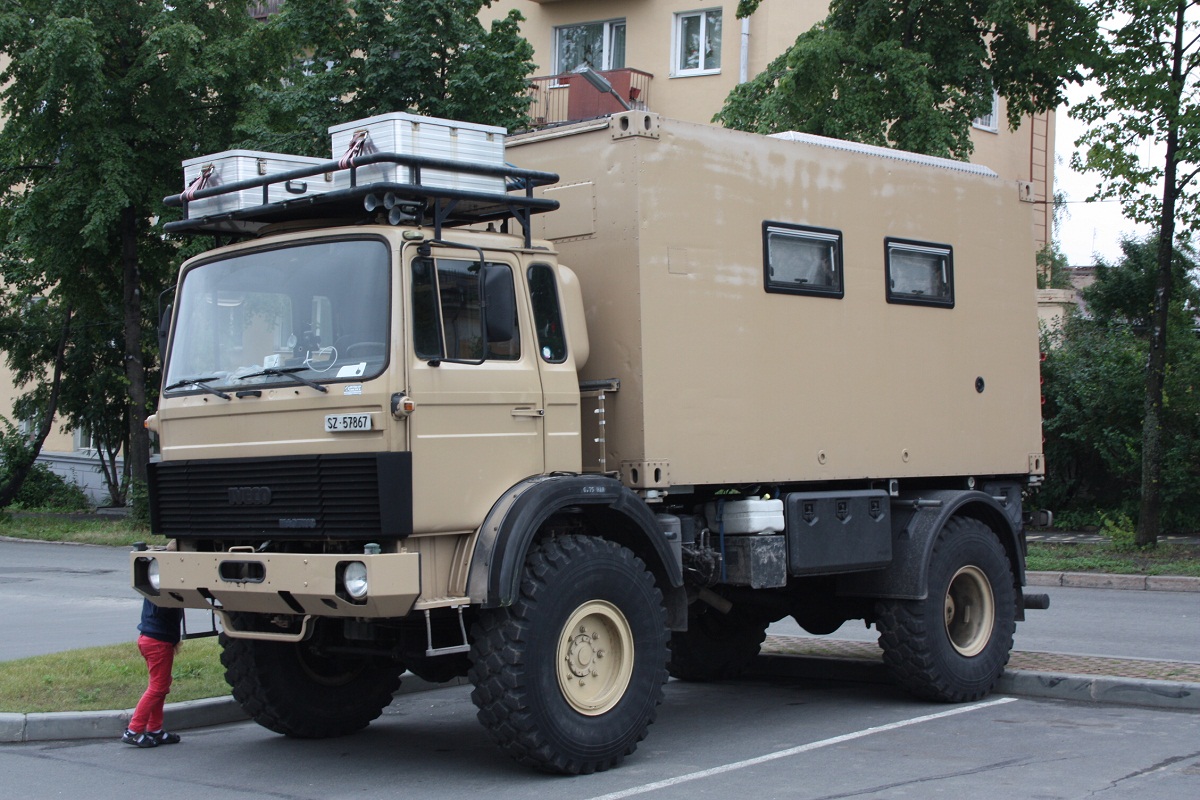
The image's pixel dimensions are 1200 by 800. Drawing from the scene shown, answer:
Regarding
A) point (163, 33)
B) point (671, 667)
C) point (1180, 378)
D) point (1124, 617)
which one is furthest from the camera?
point (163, 33)

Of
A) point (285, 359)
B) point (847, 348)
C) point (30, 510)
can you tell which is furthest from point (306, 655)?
point (30, 510)

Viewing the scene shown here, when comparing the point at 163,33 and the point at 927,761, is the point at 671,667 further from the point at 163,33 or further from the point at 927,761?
the point at 163,33

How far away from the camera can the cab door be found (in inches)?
269

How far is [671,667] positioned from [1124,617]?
5.36 m

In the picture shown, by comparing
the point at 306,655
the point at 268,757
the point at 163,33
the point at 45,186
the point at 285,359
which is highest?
the point at 163,33

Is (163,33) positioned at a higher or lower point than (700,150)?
higher

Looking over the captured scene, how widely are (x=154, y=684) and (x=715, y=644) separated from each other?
4.05 metres

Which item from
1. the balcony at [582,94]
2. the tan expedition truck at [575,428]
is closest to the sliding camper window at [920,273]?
the tan expedition truck at [575,428]

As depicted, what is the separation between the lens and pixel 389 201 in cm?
693

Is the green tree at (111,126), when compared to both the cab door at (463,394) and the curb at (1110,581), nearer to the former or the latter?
the curb at (1110,581)

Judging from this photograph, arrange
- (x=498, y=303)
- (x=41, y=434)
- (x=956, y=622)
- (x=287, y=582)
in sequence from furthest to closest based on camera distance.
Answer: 1. (x=41, y=434)
2. (x=956, y=622)
3. (x=498, y=303)
4. (x=287, y=582)

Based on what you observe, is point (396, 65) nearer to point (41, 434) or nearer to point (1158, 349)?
point (1158, 349)

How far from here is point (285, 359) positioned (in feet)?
23.6

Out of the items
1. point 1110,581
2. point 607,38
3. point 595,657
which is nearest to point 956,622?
point 595,657
